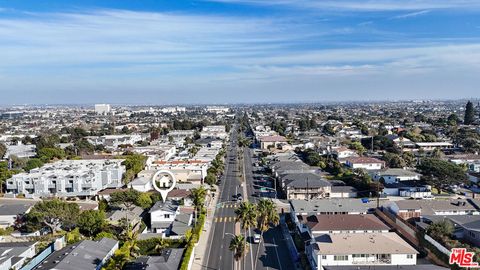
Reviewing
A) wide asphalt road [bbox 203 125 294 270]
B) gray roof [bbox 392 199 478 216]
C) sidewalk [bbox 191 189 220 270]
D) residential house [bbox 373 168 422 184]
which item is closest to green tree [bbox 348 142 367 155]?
residential house [bbox 373 168 422 184]

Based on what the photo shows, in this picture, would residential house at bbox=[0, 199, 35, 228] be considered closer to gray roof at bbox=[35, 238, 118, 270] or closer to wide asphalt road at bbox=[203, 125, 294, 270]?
gray roof at bbox=[35, 238, 118, 270]

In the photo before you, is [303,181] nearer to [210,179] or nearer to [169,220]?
[210,179]

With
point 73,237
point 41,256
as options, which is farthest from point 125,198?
point 41,256

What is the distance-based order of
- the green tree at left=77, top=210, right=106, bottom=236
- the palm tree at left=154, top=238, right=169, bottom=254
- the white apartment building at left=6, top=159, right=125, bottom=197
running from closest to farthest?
the palm tree at left=154, top=238, right=169, bottom=254 < the green tree at left=77, top=210, right=106, bottom=236 < the white apartment building at left=6, top=159, right=125, bottom=197

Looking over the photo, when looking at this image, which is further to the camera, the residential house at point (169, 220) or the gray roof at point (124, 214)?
Answer: the gray roof at point (124, 214)

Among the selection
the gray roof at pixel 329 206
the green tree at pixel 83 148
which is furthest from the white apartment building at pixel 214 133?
the gray roof at pixel 329 206

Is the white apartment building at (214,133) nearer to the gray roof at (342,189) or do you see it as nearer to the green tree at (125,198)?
the gray roof at (342,189)

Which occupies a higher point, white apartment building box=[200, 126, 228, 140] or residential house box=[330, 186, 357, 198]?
white apartment building box=[200, 126, 228, 140]
